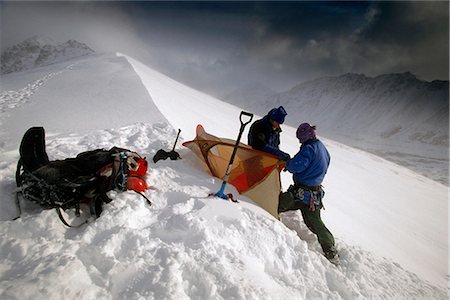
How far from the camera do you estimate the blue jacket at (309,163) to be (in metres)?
4.77

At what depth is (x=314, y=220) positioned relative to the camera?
4.86 m

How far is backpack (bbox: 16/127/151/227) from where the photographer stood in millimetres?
3604

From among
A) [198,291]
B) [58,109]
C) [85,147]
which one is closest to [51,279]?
[198,291]

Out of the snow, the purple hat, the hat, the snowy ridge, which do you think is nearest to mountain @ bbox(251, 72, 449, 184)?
the snow

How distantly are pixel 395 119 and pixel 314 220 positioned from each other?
168 metres

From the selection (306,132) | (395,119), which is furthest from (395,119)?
(306,132)

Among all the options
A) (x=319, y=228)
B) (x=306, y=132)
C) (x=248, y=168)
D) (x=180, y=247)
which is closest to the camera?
→ (x=180, y=247)

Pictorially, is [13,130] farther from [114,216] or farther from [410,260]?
[410,260]

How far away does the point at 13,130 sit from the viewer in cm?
708

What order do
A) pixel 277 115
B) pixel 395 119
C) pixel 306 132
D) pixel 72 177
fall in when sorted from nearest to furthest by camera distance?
pixel 72 177, pixel 306 132, pixel 277 115, pixel 395 119

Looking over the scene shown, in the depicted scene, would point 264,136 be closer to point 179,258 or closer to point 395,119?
point 179,258

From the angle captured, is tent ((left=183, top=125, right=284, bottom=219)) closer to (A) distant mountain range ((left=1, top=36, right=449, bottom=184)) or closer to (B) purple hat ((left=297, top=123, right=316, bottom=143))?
(B) purple hat ((left=297, top=123, right=316, bottom=143))

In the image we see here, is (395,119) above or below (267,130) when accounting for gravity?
above

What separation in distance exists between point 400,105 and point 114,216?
185m
